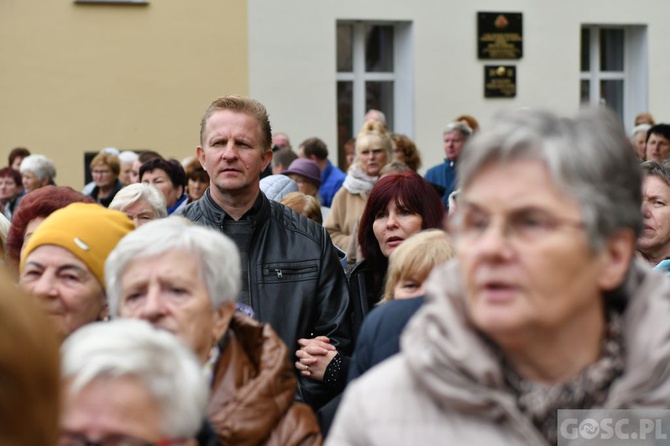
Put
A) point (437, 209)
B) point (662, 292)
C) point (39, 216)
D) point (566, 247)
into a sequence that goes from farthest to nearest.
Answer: point (437, 209)
point (39, 216)
point (662, 292)
point (566, 247)

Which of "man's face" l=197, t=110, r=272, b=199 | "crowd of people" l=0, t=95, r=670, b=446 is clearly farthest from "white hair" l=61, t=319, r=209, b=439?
"man's face" l=197, t=110, r=272, b=199

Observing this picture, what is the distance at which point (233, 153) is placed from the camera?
5645mm

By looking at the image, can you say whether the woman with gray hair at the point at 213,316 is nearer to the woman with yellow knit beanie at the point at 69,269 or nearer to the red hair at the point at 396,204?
the woman with yellow knit beanie at the point at 69,269

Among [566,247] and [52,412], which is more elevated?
[566,247]

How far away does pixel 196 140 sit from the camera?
16.3m

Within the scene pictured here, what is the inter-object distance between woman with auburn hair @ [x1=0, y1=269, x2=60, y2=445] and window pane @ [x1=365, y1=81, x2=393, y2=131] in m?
15.9

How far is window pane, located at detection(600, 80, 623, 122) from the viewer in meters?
19.5

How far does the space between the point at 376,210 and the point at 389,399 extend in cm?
369

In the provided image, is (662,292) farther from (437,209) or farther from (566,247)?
(437,209)

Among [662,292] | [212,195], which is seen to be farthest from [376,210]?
[662,292]

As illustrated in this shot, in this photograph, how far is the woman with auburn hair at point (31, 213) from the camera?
4.78 metres

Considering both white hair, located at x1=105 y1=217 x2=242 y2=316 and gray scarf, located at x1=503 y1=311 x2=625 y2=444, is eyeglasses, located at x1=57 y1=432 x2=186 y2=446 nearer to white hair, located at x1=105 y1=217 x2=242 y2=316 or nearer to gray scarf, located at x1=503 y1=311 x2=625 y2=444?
gray scarf, located at x1=503 y1=311 x2=625 y2=444

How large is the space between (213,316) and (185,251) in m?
0.20

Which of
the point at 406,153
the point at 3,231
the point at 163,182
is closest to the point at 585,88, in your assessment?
the point at 406,153
